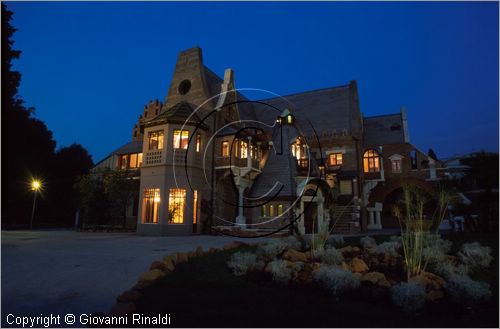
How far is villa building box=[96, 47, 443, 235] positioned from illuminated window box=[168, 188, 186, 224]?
7 centimetres

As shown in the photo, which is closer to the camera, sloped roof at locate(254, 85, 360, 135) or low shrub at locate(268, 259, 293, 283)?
low shrub at locate(268, 259, 293, 283)

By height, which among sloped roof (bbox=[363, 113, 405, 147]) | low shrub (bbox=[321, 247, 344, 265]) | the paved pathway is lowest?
the paved pathway

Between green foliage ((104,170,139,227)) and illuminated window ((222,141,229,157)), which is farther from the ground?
illuminated window ((222,141,229,157))

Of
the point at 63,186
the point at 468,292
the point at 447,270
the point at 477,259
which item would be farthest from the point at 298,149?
the point at 63,186

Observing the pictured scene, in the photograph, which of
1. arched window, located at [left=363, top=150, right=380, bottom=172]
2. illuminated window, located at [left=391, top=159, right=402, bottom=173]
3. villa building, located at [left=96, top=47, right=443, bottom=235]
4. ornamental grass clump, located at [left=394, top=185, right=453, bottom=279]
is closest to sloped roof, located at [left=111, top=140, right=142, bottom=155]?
villa building, located at [left=96, top=47, right=443, bottom=235]

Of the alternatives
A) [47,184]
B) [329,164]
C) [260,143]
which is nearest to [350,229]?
[329,164]

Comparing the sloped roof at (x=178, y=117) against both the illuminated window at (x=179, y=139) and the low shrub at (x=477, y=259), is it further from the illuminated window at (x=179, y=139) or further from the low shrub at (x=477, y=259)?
the low shrub at (x=477, y=259)

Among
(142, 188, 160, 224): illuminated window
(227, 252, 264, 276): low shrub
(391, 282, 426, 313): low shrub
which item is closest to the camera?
(391, 282, 426, 313): low shrub

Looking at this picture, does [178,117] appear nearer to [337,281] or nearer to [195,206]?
[195,206]

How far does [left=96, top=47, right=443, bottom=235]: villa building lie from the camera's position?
21.2 m

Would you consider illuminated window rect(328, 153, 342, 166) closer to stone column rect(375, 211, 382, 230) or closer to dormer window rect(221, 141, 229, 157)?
stone column rect(375, 211, 382, 230)

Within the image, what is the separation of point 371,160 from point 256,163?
16914mm

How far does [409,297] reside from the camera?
15.1ft

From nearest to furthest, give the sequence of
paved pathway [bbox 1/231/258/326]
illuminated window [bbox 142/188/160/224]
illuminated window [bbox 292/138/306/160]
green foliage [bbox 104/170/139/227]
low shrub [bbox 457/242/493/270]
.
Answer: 1. paved pathway [bbox 1/231/258/326]
2. low shrub [bbox 457/242/493/270]
3. illuminated window [bbox 142/188/160/224]
4. green foliage [bbox 104/170/139/227]
5. illuminated window [bbox 292/138/306/160]
